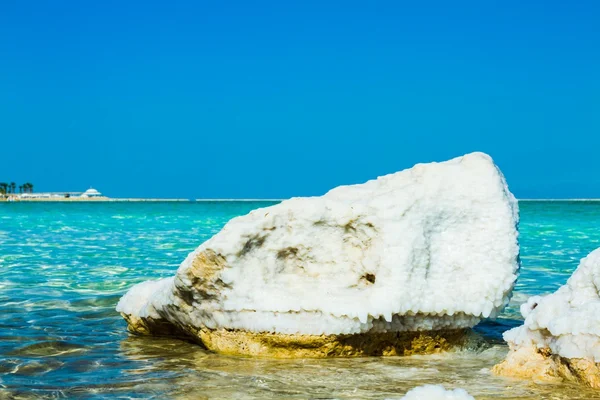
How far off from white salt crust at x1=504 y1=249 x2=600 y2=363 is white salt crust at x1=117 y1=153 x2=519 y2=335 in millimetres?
679

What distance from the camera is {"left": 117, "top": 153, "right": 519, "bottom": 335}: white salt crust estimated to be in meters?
5.99

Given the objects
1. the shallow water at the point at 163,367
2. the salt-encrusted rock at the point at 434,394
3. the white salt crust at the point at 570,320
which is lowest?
the shallow water at the point at 163,367

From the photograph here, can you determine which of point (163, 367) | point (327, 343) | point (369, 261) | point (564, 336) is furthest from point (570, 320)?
point (163, 367)

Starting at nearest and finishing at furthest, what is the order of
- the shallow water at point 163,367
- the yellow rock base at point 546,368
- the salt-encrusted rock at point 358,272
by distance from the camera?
the yellow rock base at point 546,368 < the shallow water at point 163,367 < the salt-encrusted rock at point 358,272

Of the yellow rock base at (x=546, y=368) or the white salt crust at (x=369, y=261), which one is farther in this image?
the white salt crust at (x=369, y=261)

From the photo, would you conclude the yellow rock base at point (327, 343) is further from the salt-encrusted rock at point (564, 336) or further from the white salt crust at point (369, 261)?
the salt-encrusted rock at point (564, 336)

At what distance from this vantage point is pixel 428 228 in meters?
6.24

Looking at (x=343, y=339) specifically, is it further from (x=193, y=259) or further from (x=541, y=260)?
(x=541, y=260)

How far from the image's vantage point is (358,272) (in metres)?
6.25

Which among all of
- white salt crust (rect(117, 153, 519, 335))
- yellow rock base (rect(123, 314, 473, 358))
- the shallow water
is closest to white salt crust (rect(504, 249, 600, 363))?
the shallow water

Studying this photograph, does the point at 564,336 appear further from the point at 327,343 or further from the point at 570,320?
the point at 327,343

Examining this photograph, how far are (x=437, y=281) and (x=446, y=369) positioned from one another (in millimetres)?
737

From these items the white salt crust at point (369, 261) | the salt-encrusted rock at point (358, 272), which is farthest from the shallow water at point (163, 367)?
the white salt crust at point (369, 261)

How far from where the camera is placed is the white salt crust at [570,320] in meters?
4.87
